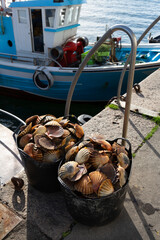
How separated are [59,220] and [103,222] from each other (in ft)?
1.34

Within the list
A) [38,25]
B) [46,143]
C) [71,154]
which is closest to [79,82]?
[38,25]

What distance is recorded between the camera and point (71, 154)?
194cm

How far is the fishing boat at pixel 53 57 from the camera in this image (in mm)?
7395

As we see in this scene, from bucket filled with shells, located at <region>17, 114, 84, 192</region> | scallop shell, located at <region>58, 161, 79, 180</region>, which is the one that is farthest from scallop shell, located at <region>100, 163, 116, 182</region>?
bucket filled with shells, located at <region>17, 114, 84, 192</region>

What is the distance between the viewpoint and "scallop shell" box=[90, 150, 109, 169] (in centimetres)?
190

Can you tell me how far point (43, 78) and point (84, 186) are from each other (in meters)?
6.57

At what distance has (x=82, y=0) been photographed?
8.17 m

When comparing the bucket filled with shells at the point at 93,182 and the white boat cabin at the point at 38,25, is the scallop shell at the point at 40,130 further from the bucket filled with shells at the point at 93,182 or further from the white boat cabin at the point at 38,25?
the white boat cabin at the point at 38,25

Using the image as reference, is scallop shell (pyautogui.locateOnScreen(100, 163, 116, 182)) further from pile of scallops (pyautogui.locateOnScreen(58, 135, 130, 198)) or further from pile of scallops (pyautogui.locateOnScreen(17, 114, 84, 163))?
pile of scallops (pyautogui.locateOnScreen(17, 114, 84, 163))

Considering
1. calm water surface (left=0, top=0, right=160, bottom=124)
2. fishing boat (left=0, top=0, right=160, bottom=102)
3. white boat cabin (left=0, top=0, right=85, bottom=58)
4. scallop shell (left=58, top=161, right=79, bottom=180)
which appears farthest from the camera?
calm water surface (left=0, top=0, right=160, bottom=124)

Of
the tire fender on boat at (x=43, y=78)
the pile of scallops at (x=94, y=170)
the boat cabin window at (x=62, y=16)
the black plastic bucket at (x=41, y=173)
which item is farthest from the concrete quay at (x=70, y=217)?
the boat cabin window at (x=62, y=16)

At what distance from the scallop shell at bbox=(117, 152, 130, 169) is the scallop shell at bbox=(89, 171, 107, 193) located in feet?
0.75

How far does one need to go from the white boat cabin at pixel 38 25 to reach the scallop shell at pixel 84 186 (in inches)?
262

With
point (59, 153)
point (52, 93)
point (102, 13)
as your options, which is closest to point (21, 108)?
point (52, 93)
